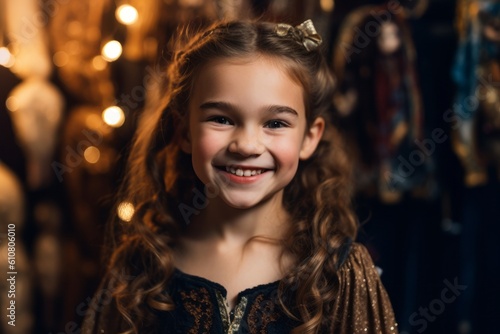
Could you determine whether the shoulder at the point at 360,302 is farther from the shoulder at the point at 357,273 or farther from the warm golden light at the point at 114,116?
the warm golden light at the point at 114,116

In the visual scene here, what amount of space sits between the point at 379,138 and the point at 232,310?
0.98 m

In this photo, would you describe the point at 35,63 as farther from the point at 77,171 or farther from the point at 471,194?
the point at 471,194

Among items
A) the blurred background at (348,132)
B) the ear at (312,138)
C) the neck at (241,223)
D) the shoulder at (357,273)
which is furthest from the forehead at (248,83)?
the blurred background at (348,132)

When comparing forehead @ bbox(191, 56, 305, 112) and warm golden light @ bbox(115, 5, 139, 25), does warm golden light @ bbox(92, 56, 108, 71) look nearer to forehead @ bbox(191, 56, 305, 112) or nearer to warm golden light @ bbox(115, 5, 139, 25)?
warm golden light @ bbox(115, 5, 139, 25)

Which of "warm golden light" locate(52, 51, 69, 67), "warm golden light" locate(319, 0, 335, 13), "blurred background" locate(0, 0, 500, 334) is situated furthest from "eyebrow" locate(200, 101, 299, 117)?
"warm golden light" locate(52, 51, 69, 67)

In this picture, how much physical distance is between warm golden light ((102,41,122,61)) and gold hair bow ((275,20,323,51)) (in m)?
1.08

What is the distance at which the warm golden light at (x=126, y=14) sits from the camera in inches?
96.2

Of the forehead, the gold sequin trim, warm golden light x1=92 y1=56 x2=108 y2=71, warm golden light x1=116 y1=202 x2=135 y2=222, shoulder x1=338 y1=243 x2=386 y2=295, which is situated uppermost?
warm golden light x1=92 y1=56 x2=108 y2=71

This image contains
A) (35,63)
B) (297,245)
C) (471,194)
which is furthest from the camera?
(35,63)

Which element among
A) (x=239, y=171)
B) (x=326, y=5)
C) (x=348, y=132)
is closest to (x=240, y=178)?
(x=239, y=171)

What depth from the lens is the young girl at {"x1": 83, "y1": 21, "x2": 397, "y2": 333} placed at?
1445 mm

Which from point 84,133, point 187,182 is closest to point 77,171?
point 84,133

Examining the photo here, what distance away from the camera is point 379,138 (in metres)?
2.27

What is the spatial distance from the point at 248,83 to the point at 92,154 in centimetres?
125
